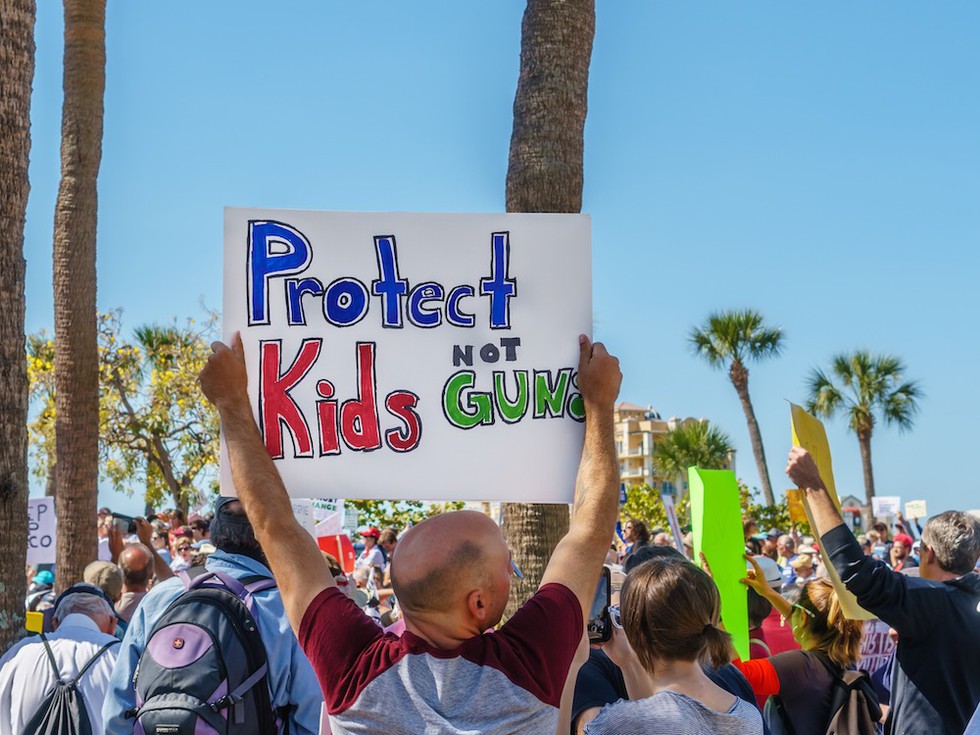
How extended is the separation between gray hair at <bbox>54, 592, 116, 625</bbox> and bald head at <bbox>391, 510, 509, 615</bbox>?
3.22 meters

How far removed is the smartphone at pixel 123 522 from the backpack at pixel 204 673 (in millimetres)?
8988

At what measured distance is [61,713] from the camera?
477cm

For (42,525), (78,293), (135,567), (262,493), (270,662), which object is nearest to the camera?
(262,493)

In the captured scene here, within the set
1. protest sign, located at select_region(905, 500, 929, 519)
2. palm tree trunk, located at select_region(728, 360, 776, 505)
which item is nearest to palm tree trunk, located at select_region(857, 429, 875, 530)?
palm tree trunk, located at select_region(728, 360, 776, 505)

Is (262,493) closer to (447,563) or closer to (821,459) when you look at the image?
(447,563)

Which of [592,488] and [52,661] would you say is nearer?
[592,488]

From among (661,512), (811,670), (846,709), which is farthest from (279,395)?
(661,512)

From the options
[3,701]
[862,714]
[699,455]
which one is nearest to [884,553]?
[862,714]

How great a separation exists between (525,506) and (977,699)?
3047 mm

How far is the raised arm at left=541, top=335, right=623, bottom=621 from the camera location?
2525 millimetres

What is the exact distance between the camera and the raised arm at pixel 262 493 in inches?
99.1

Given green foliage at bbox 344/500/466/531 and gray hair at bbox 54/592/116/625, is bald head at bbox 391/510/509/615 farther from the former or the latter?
green foliage at bbox 344/500/466/531

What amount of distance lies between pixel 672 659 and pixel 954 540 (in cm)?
183

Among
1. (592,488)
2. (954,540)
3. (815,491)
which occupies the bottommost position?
(954,540)
